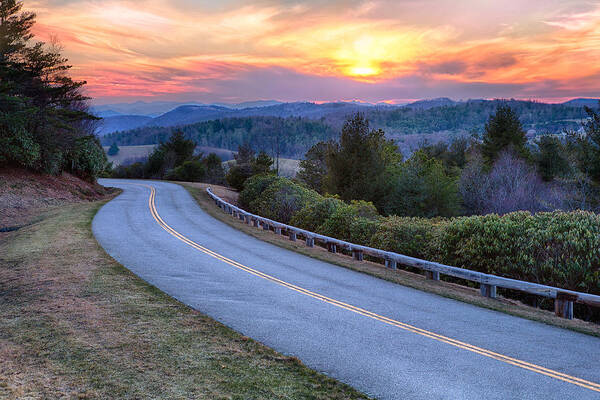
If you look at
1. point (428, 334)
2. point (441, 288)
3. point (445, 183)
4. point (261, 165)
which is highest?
point (261, 165)

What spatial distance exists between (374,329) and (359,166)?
29.7 m

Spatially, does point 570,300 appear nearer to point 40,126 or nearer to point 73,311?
point 73,311

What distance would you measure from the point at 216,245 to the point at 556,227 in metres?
12.9

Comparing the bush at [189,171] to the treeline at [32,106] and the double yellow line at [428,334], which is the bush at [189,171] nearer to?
the treeline at [32,106]

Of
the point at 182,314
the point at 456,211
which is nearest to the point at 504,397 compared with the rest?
the point at 182,314

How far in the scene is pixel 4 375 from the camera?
6.60m

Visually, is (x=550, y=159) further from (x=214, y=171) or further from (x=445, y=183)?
(x=214, y=171)

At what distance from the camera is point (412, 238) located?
16797mm

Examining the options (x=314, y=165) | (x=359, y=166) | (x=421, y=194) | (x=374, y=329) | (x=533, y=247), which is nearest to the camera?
(x=374, y=329)

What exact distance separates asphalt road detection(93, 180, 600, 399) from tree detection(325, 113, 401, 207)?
70.8 feet

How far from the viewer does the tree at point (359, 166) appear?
3791 cm

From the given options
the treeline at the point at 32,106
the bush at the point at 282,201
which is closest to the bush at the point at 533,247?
the bush at the point at 282,201

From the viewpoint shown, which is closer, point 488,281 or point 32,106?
point 488,281

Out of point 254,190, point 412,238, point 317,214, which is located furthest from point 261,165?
point 412,238
